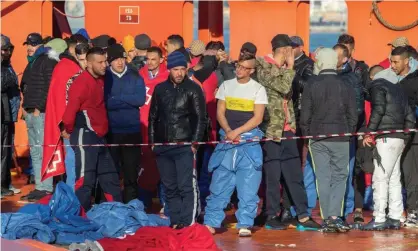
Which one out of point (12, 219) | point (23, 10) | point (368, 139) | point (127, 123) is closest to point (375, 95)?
point (368, 139)

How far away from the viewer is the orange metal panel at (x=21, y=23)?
19781mm

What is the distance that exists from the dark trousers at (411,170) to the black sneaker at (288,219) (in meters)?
1.44

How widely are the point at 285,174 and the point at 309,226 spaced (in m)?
0.70

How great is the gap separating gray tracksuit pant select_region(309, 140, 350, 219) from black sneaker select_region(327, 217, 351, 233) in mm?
77

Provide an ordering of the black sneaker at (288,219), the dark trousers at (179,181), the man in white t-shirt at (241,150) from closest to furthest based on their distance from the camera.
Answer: the man in white t-shirt at (241,150), the dark trousers at (179,181), the black sneaker at (288,219)

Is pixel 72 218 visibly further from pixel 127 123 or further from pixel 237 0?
pixel 237 0

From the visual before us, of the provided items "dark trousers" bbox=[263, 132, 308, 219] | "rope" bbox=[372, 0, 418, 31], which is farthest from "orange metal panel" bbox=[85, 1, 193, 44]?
"dark trousers" bbox=[263, 132, 308, 219]

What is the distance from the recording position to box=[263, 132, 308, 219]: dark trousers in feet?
→ 46.1

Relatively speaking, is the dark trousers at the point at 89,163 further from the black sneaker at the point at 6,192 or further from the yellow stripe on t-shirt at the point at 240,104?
the black sneaker at the point at 6,192

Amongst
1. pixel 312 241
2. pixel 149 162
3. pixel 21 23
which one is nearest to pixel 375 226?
pixel 312 241

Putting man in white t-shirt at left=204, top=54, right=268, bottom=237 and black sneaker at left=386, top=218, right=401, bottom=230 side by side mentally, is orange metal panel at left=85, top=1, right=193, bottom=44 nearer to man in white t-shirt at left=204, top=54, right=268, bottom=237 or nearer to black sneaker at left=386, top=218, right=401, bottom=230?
man in white t-shirt at left=204, top=54, right=268, bottom=237

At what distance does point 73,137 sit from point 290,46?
8.96ft

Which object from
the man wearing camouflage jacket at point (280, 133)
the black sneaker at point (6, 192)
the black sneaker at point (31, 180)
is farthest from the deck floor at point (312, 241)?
the black sneaker at point (31, 180)

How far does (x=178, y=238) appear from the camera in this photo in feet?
39.9
